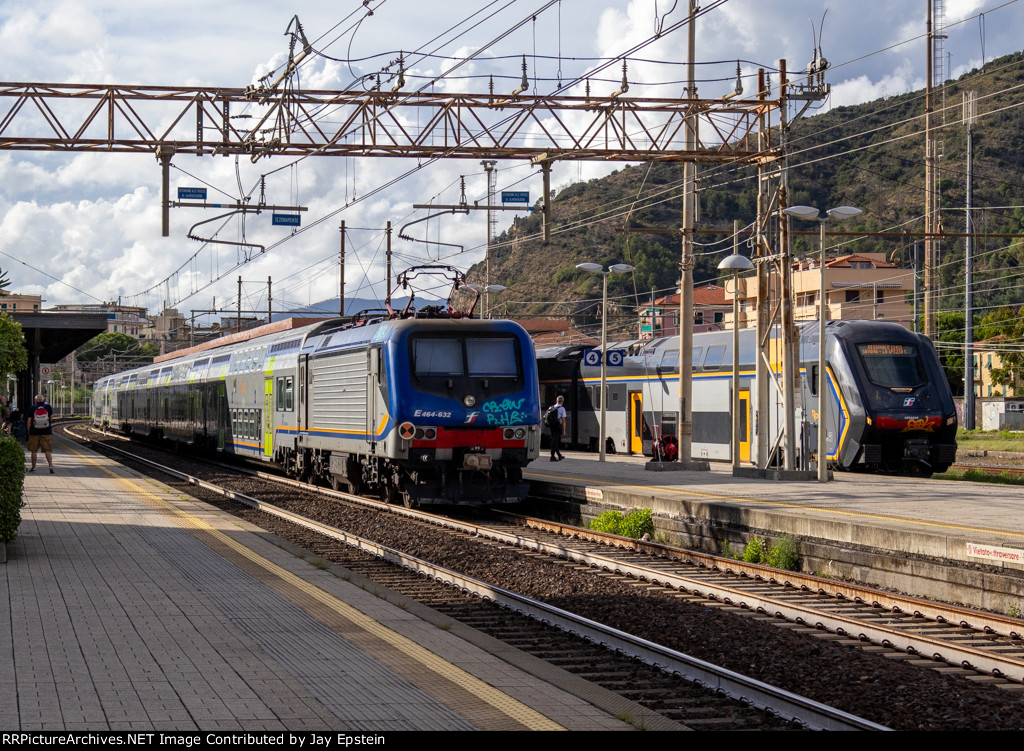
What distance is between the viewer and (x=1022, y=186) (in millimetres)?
106312

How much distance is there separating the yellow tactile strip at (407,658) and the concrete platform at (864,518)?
19.0 feet

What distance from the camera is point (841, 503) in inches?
659

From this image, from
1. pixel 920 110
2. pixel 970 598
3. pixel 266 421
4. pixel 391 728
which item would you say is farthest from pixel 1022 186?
pixel 391 728

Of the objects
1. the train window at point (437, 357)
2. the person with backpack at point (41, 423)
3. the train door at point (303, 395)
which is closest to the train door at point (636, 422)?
the train door at point (303, 395)

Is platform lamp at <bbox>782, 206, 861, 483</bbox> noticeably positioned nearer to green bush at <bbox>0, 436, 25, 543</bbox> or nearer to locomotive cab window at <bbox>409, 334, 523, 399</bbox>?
locomotive cab window at <bbox>409, 334, 523, 399</bbox>

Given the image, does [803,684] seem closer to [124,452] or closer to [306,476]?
[306,476]

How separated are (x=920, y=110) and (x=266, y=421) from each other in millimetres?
107493

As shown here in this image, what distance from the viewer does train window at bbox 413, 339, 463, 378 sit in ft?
61.8

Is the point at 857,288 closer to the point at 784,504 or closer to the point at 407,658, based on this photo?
the point at 784,504

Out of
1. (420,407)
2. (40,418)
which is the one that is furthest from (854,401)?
(40,418)

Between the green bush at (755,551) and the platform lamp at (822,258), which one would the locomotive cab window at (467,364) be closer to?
the platform lamp at (822,258)

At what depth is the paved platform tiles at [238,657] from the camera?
20.5 ft

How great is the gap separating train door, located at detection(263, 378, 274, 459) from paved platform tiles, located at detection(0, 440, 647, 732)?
14.7 m

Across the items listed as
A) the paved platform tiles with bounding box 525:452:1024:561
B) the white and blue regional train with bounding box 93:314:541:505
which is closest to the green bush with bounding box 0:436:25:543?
the white and blue regional train with bounding box 93:314:541:505
